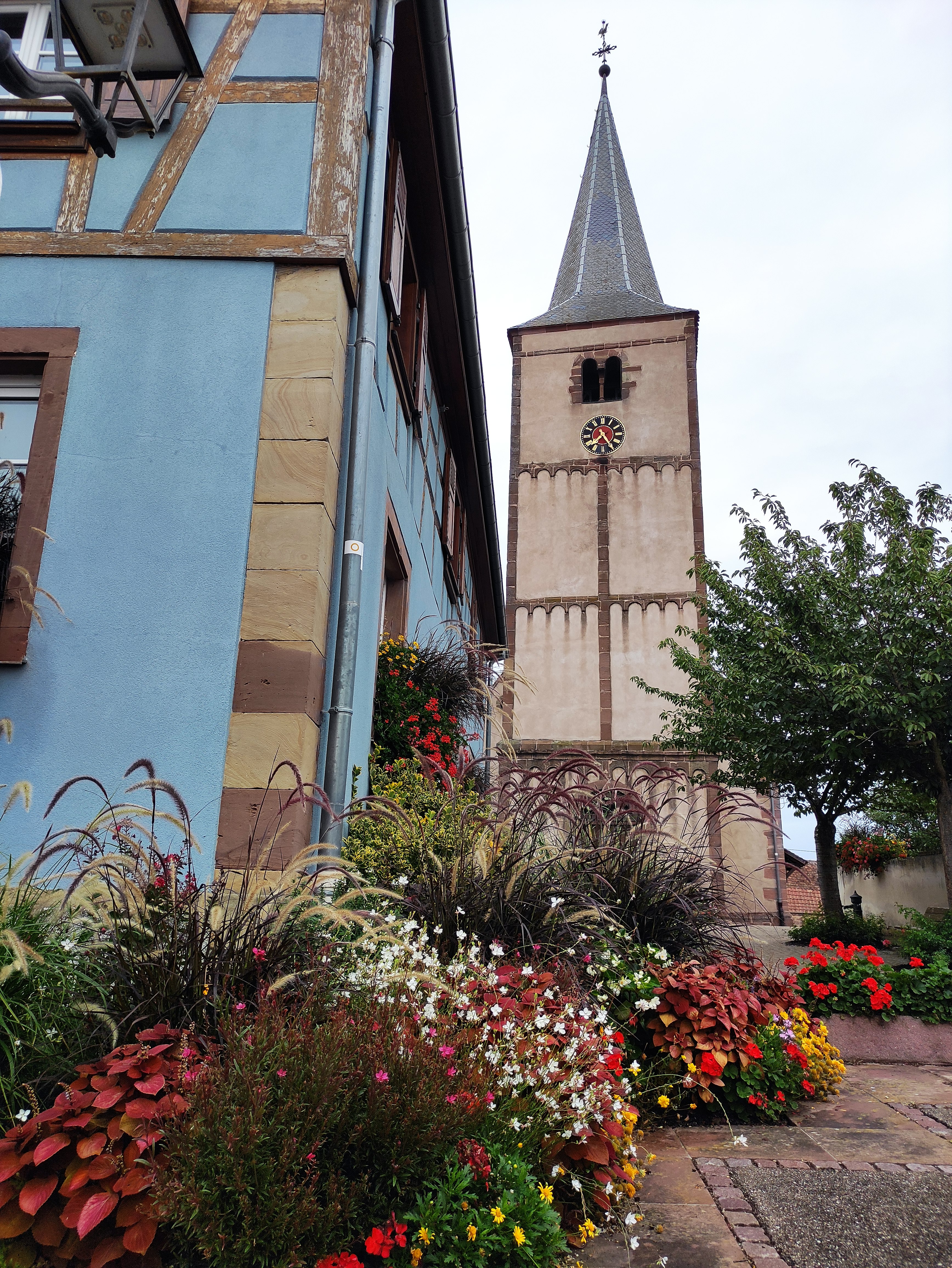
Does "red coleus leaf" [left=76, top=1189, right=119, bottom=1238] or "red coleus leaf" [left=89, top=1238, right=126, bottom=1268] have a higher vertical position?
"red coleus leaf" [left=76, top=1189, right=119, bottom=1238]

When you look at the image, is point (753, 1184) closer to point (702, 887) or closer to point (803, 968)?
point (702, 887)

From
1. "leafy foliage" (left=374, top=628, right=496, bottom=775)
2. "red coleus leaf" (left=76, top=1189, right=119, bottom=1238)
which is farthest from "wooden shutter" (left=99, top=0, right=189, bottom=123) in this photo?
"red coleus leaf" (left=76, top=1189, right=119, bottom=1238)

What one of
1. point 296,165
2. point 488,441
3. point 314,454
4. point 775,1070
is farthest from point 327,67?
point 488,441

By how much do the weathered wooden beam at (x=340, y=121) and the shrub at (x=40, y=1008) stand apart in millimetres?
3840

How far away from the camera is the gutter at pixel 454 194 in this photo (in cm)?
634

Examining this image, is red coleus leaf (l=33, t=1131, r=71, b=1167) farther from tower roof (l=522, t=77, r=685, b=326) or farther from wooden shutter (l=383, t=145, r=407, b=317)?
tower roof (l=522, t=77, r=685, b=326)

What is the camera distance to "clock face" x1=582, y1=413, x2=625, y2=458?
25.7 metres

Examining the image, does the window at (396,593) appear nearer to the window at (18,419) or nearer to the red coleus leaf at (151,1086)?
the window at (18,419)

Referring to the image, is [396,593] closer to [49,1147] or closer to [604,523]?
[49,1147]

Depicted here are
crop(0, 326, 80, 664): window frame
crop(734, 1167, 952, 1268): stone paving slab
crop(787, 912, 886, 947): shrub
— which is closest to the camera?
crop(734, 1167, 952, 1268): stone paving slab

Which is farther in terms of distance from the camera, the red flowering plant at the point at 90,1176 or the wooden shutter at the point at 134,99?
the wooden shutter at the point at 134,99

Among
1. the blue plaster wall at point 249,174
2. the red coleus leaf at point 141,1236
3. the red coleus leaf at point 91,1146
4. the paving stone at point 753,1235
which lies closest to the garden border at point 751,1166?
the paving stone at point 753,1235

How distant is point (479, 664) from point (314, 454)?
2734mm

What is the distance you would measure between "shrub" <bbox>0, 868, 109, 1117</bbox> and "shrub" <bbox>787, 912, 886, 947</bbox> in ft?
35.4
